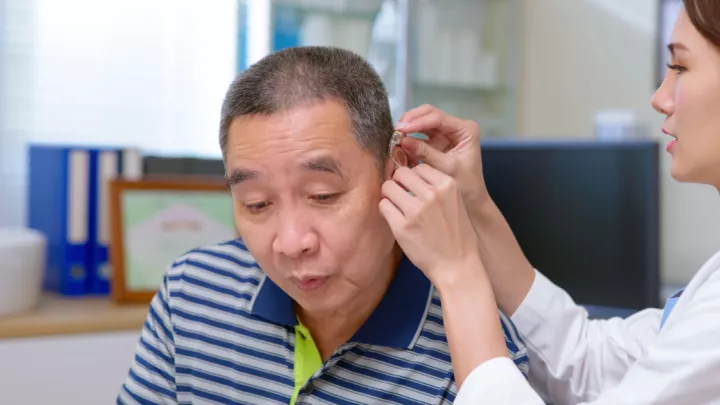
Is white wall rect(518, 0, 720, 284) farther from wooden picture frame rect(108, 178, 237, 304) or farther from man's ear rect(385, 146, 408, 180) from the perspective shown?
man's ear rect(385, 146, 408, 180)

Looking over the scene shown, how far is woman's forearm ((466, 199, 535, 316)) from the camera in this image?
4.16 ft

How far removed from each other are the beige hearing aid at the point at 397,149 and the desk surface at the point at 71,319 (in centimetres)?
107

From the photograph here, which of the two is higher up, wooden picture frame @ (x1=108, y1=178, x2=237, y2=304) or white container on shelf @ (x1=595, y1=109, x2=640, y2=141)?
white container on shelf @ (x1=595, y1=109, x2=640, y2=141)

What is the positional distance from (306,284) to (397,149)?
0.26 m

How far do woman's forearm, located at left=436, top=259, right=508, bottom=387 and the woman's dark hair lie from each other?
44cm

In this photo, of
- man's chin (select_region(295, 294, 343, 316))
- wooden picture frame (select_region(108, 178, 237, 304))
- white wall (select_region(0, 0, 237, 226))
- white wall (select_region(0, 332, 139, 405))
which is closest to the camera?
man's chin (select_region(295, 294, 343, 316))

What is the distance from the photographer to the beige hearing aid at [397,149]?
1.10 m

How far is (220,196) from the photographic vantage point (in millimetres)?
2107

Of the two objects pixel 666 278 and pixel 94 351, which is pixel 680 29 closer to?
pixel 94 351

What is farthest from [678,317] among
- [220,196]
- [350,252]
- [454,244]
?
[220,196]

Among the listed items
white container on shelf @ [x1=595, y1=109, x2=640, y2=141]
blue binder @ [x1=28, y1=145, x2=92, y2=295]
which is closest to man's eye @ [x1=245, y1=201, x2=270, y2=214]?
blue binder @ [x1=28, y1=145, x2=92, y2=295]

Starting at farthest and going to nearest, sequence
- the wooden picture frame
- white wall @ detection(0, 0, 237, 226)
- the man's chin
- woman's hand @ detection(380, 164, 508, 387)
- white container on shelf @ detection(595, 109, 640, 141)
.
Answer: white container on shelf @ detection(595, 109, 640, 141) < white wall @ detection(0, 0, 237, 226) < the wooden picture frame < the man's chin < woman's hand @ detection(380, 164, 508, 387)

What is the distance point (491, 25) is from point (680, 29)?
2296 millimetres

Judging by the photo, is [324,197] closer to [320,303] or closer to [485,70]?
[320,303]
